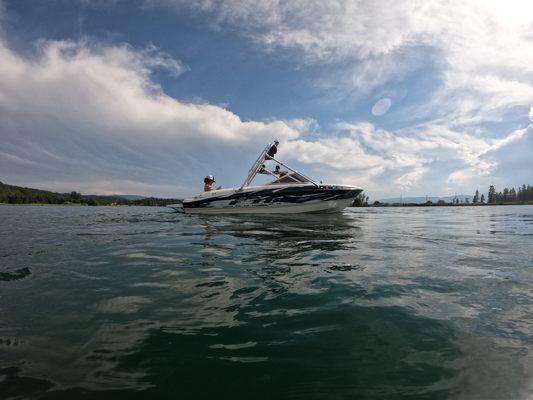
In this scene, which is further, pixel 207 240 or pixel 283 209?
pixel 283 209

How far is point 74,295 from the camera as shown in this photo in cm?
346

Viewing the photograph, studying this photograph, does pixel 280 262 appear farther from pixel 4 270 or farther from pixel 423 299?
pixel 4 270

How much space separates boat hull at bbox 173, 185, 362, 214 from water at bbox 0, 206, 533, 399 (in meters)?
14.5

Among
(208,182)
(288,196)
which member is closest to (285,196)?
(288,196)

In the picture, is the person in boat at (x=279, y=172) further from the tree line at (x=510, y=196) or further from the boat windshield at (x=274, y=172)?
the tree line at (x=510, y=196)

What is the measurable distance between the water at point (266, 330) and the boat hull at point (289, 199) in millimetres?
14496

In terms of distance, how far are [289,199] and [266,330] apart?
17277 millimetres

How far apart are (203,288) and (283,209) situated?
53.6 feet

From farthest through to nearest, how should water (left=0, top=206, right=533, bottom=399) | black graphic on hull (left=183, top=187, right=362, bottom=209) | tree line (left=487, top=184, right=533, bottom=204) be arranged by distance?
1. tree line (left=487, top=184, right=533, bottom=204)
2. black graphic on hull (left=183, top=187, right=362, bottom=209)
3. water (left=0, top=206, right=533, bottom=399)

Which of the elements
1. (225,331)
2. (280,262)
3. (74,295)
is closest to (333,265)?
(280,262)

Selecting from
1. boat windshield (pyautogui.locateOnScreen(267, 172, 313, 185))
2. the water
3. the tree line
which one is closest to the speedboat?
boat windshield (pyautogui.locateOnScreen(267, 172, 313, 185))

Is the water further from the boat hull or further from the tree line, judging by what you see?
the tree line

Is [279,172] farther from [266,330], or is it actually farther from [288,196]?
[266,330]

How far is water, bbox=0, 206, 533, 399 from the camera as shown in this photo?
187 cm
